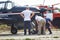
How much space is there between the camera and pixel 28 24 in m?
18.2

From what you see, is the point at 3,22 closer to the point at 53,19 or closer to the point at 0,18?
the point at 0,18

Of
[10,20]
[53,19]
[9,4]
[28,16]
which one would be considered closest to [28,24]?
[28,16]

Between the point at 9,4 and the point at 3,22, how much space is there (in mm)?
1614

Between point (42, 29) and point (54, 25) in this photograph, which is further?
point (54, 25)

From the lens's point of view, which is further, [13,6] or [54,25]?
[54,25]

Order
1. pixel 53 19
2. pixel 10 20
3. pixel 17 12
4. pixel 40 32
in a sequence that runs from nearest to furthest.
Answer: pixel 40 32, pixel 10 20, pixel 17 12, pixel 53 19

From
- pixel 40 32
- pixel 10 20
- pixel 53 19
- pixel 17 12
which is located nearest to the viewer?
pixel 40 32

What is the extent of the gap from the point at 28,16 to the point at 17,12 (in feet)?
9.13

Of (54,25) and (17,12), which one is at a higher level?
(17,12)

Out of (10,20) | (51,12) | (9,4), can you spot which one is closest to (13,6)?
(9,4)

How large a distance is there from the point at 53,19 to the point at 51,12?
674 millimetres

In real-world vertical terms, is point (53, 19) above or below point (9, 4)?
below

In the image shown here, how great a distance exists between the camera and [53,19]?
27.4 m

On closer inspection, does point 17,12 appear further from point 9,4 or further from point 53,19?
point 53,19
